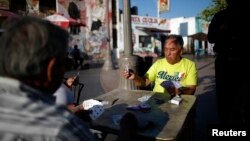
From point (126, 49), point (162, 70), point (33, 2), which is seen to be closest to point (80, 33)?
point (33, 2)

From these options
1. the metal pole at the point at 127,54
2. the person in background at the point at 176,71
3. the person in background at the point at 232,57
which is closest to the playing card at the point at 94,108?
the person in background at the point at 176,71

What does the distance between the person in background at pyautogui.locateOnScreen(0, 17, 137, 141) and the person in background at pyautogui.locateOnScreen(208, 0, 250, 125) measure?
2.75 m

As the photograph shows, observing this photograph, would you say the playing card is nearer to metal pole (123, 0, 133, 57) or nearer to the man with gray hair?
the man with gray hair

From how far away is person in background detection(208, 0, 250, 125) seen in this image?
3711mm

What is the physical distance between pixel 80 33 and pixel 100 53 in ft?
10.0

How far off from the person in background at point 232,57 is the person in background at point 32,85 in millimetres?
2745

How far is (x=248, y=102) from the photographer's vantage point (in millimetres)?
3578

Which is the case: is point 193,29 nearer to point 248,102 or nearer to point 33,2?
point 33,2

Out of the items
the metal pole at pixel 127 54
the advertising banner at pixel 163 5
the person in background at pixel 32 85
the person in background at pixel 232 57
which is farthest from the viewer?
the advertising banner at pixel 163 5

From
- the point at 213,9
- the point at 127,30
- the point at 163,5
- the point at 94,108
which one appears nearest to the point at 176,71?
the point at 94,108

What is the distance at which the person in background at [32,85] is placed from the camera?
1.25m

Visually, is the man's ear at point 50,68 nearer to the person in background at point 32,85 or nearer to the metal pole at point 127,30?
the person in background at point 32,85

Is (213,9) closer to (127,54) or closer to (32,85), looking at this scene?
(127,54)

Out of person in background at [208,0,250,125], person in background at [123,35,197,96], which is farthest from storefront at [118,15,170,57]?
person in background at [208,0,250,125]
